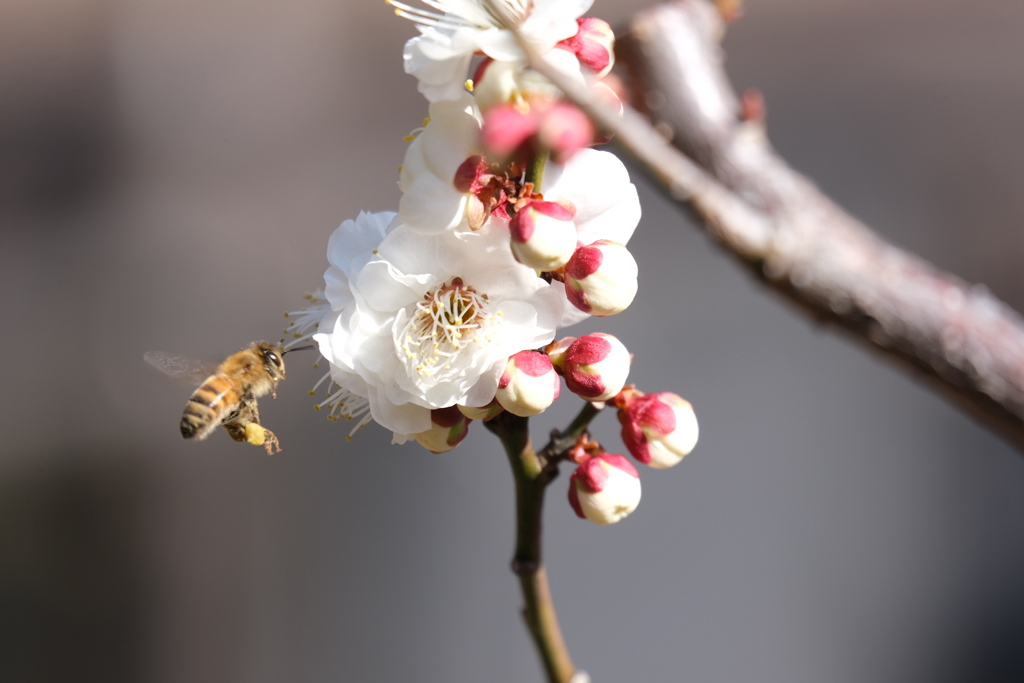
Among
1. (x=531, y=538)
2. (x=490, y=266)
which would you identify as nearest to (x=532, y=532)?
(x=531, y=538)

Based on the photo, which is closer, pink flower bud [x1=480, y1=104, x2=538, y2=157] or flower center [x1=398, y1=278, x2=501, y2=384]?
pink flower bud [x1=480, y1=104, x2=538, y2=157]

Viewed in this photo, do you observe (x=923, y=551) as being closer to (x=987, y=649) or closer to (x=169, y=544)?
(x=987, y=649)

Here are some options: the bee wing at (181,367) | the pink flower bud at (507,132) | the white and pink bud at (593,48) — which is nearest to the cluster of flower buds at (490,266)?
the white and pink bud at (593,48)

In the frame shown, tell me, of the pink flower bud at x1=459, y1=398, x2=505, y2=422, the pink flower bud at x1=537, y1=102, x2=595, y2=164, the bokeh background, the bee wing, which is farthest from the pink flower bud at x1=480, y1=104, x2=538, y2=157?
the bokeh background

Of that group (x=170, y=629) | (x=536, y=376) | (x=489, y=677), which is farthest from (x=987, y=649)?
(x=170, y=629)

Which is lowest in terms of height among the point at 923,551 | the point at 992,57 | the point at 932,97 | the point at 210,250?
the point at 923,551

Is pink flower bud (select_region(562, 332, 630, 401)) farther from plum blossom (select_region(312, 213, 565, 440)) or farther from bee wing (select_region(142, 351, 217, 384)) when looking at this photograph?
bee wing (select_region(142, 351, 217, 384))

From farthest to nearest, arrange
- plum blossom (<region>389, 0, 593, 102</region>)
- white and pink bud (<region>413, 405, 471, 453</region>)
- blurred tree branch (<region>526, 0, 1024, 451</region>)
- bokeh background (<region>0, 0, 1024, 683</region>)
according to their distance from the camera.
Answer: bokeh background (<region>0, 0, 1024, 683</region>) < white and pink bud (<region>413, 405, 471, 453</region>) < plum blossom (<region>389, 0, 593, 102</region>) < blurred tree branch (<region>526, 0, 1024, 451</region>)
